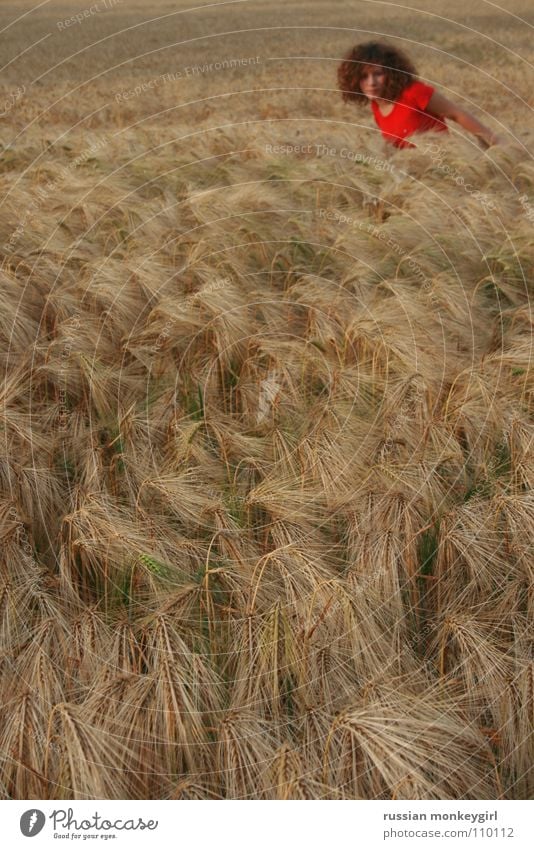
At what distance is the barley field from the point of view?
206 centimetres

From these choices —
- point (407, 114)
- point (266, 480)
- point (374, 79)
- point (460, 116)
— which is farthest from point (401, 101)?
point (266, 480)

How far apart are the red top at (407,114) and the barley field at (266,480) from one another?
76cm

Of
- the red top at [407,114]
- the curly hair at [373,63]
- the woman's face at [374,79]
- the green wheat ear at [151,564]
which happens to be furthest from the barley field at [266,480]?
the curly hair at [373,63]

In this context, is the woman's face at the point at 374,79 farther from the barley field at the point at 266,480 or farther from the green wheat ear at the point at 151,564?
the green wheat ear at the point at 151,564

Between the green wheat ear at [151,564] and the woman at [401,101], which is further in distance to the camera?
the woman at [401,101]

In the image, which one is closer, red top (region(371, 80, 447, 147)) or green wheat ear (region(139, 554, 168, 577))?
green wheat ear (region(139, 554, 168, 577))

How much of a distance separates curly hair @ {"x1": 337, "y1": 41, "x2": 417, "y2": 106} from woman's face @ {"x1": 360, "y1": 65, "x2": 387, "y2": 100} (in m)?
0.03

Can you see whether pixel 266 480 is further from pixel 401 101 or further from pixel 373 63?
pixel 373 63

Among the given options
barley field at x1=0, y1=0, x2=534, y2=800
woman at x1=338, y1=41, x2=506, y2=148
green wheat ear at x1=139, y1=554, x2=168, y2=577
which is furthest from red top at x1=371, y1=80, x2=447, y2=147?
green wheat ear at x1=139, y1=554, x2=168, y2=577

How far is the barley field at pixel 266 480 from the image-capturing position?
206cm

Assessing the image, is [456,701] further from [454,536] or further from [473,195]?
[473,195]

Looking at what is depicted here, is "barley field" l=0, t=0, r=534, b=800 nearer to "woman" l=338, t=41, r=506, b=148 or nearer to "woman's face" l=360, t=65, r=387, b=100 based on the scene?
"woman" l=338, t=41, r=506, b=148

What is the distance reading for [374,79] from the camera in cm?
629

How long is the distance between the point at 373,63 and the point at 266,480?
4.82m
